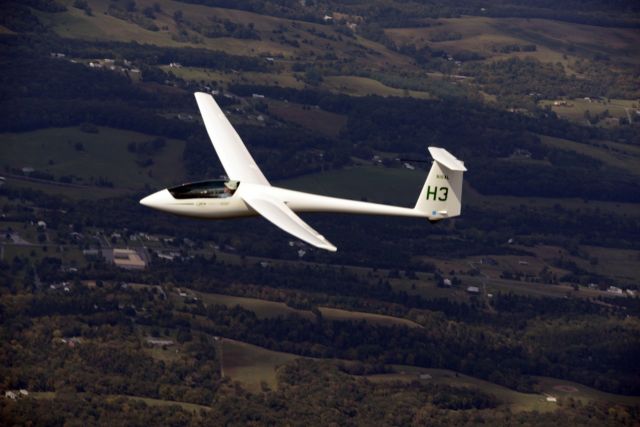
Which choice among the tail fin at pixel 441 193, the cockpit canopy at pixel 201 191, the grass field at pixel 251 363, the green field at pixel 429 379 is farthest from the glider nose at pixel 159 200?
the green field at pixel 429 379

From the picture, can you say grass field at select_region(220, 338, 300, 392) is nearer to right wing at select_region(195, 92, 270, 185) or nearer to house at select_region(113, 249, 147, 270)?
house at select_region(113, 249, 147, 270)

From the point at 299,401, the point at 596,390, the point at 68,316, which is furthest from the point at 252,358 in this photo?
the point at 596,390

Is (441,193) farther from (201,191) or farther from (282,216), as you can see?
(201,191)

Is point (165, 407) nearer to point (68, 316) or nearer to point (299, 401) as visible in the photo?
point (299, 401)

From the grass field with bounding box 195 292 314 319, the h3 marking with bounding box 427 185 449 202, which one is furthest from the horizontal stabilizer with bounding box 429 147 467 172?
the grass field with bounding box 195 292 314 319

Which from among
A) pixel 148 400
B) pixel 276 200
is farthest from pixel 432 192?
pixel 148 400
